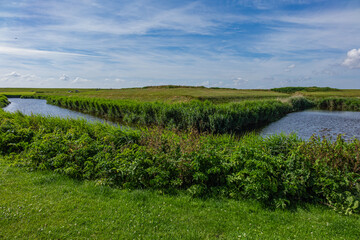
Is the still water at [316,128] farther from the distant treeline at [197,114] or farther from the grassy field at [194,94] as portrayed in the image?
the grassy field at [194,94]

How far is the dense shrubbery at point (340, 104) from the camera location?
1577 inches

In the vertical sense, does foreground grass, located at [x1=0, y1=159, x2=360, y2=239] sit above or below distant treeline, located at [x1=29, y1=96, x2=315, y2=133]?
below

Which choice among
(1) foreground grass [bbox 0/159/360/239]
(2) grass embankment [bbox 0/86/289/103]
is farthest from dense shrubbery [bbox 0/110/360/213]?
(2) grass embankment [bbox 0/86/289/103]

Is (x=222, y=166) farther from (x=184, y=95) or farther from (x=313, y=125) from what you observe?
(x=184, y=95)

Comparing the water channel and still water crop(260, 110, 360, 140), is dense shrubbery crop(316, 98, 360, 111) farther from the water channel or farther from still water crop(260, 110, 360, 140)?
still water crop(260, 110, 360, 140)

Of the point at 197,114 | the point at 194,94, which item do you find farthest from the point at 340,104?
the point at 197,114

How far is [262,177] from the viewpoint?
15.6 feet

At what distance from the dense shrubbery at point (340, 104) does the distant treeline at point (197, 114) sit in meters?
18.6

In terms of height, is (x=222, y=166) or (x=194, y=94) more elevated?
(x=194, y=94)

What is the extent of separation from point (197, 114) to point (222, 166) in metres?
12.4

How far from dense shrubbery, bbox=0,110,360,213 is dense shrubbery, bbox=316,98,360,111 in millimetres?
44608

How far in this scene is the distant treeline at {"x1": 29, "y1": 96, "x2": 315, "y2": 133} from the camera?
17891 mm

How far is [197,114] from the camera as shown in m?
17.7

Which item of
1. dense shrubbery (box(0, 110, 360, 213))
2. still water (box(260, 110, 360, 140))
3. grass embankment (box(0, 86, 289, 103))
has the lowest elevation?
still water (box(260, 110, 360, 140))
